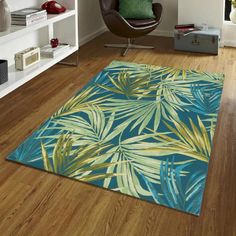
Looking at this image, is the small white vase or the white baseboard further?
the white baseboard

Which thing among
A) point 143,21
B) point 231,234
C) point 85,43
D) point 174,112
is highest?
point 143,21

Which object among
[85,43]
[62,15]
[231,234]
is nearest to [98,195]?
[231,234]

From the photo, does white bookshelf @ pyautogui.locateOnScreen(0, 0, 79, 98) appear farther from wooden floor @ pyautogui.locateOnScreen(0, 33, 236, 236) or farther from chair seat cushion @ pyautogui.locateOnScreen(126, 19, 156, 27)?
chair seat cushion @ pyautogui.locateOnScreen(126, 19, 156, 27)

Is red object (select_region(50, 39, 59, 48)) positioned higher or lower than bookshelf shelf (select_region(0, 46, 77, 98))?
higher

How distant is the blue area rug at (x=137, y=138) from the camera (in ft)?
7.29

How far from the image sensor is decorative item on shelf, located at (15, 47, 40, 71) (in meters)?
3.36

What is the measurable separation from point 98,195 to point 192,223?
1.80 ft

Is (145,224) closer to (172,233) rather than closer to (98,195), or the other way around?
(172,233)

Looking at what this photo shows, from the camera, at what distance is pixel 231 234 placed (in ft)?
6.04

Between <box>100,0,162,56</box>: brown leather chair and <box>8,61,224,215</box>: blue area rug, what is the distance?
869 millimetres

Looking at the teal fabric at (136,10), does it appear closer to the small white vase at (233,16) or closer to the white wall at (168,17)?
the white wall at (168,17)

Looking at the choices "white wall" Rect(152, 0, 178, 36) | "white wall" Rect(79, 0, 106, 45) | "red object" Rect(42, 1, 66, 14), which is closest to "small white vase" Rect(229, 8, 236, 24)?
"white wall" Rect(152, 0, 178, 36)

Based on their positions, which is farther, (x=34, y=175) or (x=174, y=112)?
(x=174, y=112)

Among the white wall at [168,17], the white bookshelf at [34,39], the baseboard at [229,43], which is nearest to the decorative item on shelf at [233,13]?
the baseboard at [229,43]
